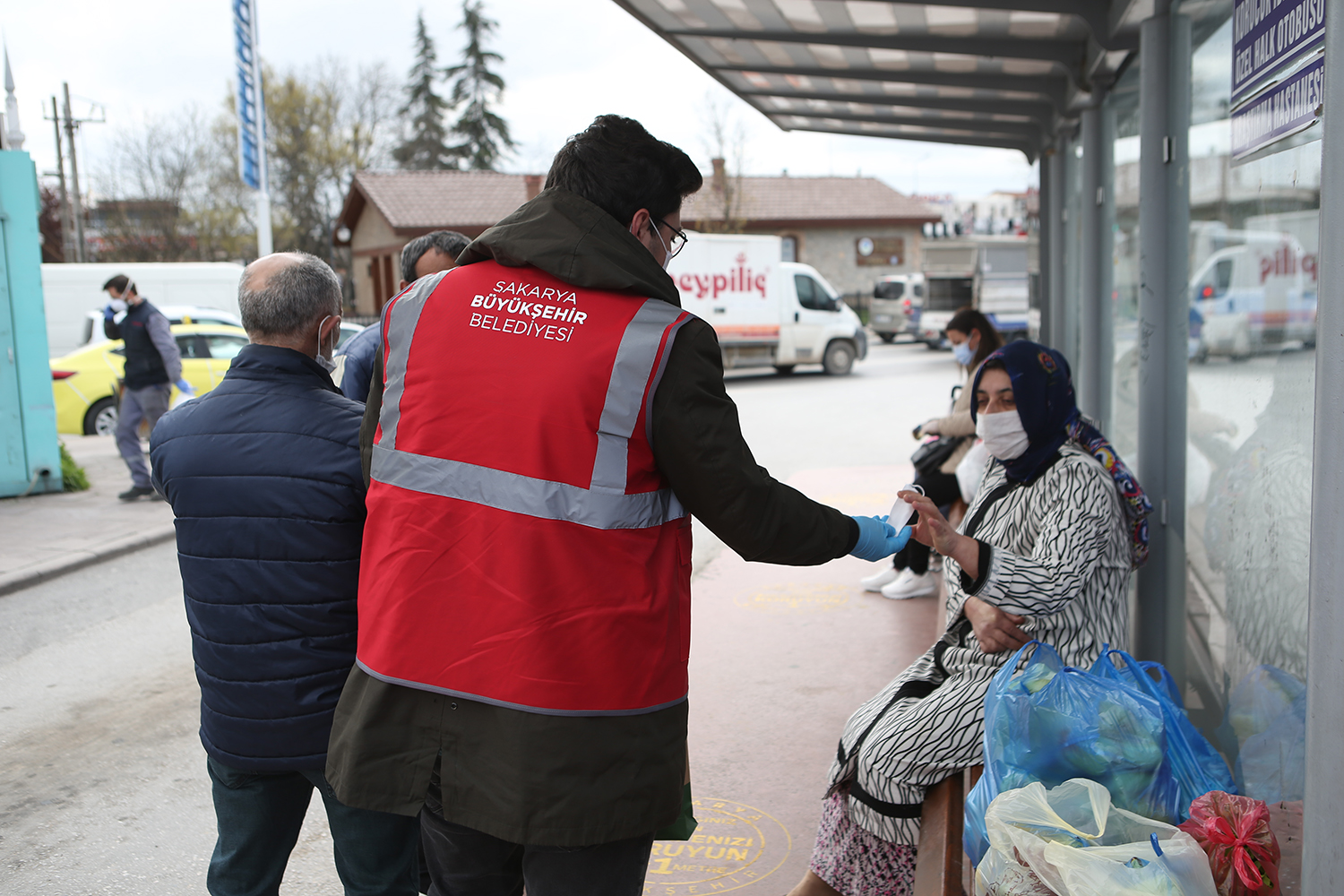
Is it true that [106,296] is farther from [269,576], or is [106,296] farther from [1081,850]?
[1081,850]

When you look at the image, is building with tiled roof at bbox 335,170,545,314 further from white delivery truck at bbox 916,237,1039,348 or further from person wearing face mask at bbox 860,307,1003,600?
person wearing face mask at bbox 860,307,1003,600

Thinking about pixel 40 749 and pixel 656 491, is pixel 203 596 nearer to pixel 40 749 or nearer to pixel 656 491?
pixel 656 491

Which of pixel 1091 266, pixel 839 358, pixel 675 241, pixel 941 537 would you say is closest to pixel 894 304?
pixel 839 358

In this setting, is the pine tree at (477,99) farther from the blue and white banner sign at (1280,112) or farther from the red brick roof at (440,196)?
the blue and white banner sign at (1280,112)

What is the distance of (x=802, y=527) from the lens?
186 centimetres

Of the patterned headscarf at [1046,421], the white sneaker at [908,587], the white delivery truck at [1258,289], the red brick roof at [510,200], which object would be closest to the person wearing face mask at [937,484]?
the white sneaker at [908,587]

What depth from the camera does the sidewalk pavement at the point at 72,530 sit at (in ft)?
24.9

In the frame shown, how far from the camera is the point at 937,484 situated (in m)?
6.28

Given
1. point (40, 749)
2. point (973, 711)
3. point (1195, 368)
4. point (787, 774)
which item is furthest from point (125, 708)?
point (1195, 368)

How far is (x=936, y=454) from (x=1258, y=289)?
3345mm

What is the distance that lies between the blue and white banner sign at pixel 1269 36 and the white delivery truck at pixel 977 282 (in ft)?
65.5

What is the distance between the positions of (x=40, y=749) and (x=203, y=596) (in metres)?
3.06

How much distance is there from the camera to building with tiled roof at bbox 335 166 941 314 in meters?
34.7

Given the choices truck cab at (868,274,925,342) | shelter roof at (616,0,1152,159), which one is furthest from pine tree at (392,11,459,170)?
shelter roof at (616,0,1152,159)
